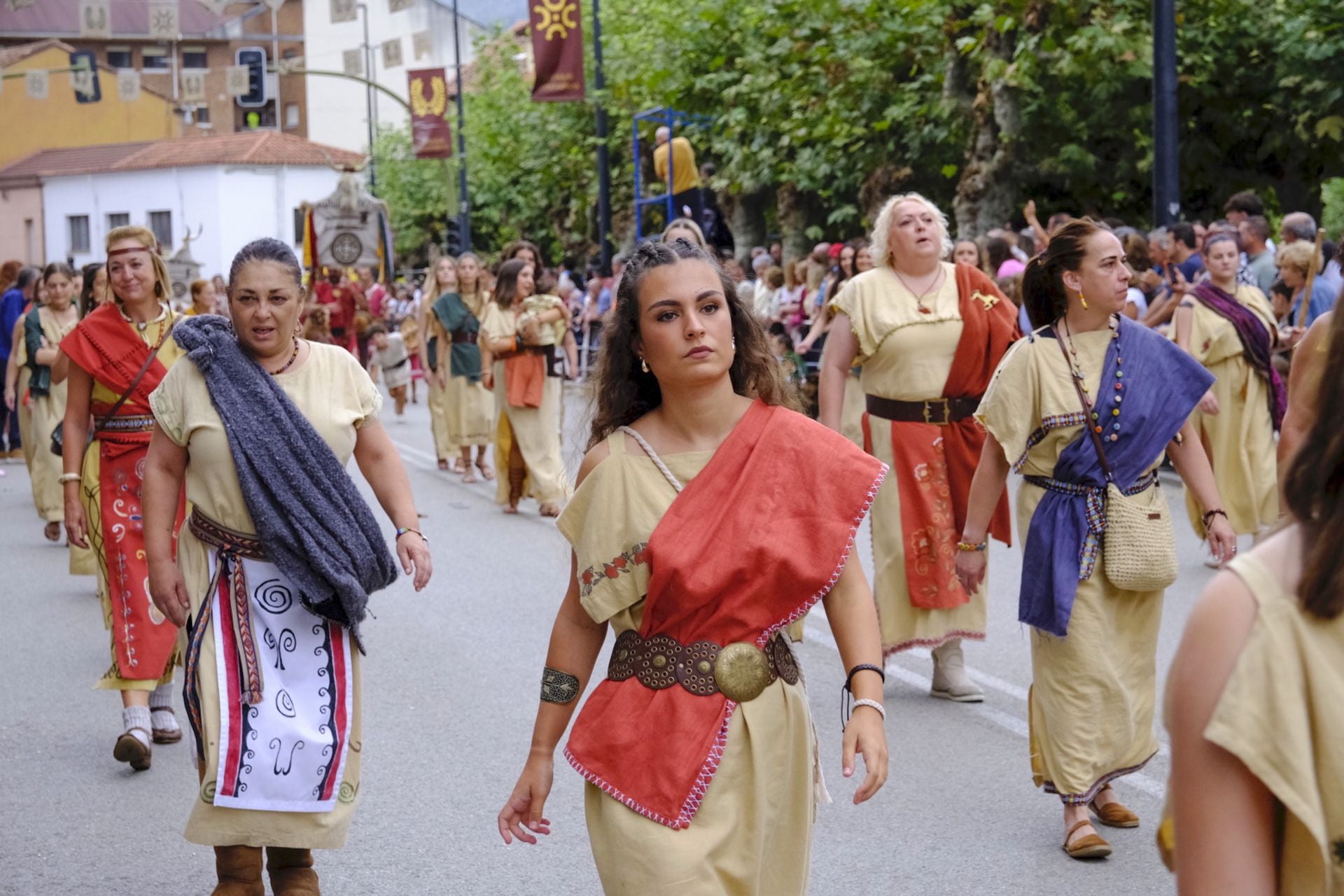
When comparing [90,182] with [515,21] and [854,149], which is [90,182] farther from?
[854,149]

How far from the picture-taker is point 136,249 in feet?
21.4

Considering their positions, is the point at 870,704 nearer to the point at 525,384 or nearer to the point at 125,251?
the point at 125,251

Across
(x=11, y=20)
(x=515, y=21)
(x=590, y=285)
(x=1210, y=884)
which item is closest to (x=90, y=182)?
(x=11, y=20)

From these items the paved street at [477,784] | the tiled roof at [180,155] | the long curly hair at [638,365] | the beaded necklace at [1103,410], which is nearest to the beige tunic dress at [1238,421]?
→ the paved street at [477,784]

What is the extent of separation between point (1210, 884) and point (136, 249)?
5.45 meters

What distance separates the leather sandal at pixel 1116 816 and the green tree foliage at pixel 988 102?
12668 mm

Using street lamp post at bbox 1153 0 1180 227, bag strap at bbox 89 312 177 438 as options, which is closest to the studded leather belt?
bag strap at bbox 89 312 177 438

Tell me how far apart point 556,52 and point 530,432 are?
47.6 feet

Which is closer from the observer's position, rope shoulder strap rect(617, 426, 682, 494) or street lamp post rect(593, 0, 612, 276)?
rope shoulder strap rect(617, 426, 682, 494)

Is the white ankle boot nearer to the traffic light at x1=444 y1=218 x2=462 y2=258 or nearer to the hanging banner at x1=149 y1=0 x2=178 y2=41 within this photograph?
the hanging banner at x1=149 y1=0 x2=178 y2=41

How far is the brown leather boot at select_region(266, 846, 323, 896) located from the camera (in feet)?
16.1

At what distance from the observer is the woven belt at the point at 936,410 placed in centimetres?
721

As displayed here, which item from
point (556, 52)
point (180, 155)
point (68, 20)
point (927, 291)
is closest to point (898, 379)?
point (927, 291)

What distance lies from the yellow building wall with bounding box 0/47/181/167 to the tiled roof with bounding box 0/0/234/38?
2.67m
